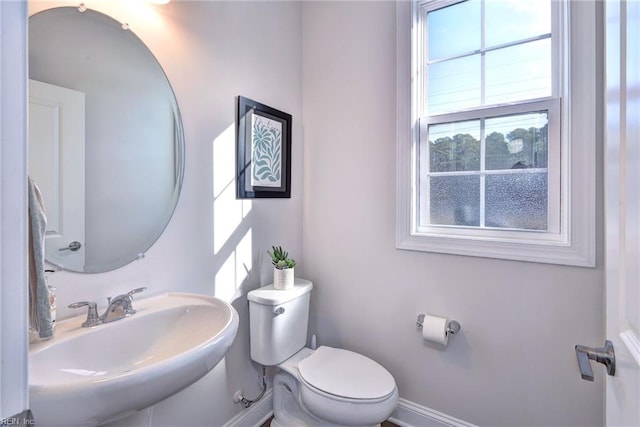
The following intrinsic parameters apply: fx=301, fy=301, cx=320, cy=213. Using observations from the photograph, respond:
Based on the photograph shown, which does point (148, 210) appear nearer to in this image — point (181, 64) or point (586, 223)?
point (181, 64)

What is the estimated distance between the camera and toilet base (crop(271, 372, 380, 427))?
1.54 m

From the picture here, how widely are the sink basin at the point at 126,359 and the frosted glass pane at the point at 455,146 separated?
128 cm

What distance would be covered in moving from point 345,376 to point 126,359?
34.9 inches

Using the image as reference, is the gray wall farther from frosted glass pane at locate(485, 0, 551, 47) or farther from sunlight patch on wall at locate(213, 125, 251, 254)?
sunlight patch on wall at locate(213, 125, 251, 254)

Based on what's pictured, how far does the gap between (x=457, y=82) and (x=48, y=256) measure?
1.85 meters

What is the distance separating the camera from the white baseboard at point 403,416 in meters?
1.50

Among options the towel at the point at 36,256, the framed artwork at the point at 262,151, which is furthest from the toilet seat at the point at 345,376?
the towel at the point at 36,256

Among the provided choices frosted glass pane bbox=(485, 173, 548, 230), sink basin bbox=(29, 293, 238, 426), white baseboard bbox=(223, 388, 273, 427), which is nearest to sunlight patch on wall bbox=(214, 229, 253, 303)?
sink basin bbox=(29, 293, 238, 426)

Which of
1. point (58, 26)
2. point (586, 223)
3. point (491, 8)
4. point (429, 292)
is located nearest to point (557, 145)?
point (586, 223)

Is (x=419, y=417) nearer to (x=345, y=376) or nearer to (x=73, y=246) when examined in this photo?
(x=345, y=376)

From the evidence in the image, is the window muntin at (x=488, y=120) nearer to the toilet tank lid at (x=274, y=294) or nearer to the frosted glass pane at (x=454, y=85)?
the frosted glass pane at (x=454, y=85)

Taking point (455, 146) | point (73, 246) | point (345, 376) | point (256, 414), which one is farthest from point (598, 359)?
point (256, 414)

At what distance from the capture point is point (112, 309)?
3.15ft

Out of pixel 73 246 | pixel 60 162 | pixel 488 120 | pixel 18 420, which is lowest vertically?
pixel 18 420
